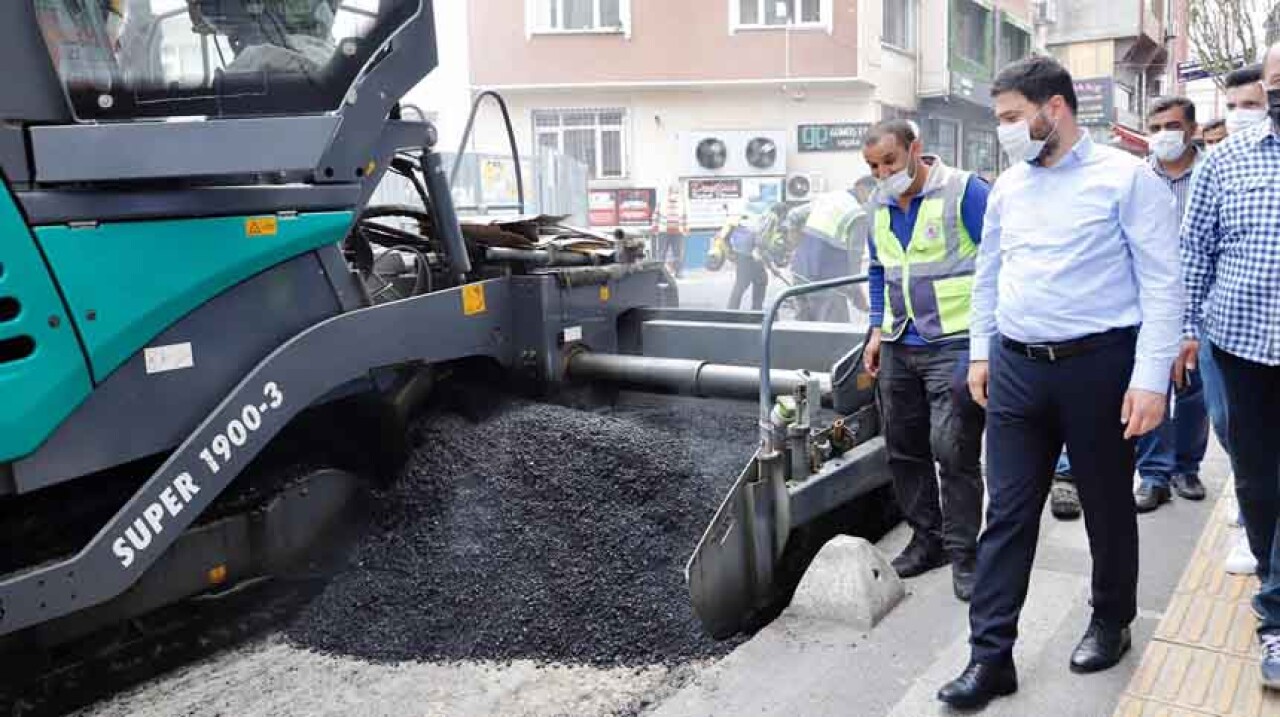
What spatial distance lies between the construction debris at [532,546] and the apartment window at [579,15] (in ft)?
62.8

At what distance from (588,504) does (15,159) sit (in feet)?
7.46

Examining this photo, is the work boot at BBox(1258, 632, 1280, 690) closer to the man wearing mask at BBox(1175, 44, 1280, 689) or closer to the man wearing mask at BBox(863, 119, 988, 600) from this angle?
the man wearing mask at BBox(1175, 44, 1280, 689)

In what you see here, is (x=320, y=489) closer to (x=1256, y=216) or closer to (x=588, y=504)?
(x=588, y=504)

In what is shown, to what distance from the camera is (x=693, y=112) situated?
76.0 ft

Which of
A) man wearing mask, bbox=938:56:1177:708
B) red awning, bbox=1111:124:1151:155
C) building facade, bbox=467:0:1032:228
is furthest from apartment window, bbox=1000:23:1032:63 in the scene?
man wearing mask, bbox=938:56:1177:708

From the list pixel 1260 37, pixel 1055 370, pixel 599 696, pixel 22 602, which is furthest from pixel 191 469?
pixel 1260 37

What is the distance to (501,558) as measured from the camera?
4.17 metres

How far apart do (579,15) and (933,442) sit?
67.3ft

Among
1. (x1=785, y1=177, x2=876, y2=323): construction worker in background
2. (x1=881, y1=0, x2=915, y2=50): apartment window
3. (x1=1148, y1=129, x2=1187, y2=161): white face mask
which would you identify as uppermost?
(x1=881, y1=0, x2=915, y2=50): apartment window

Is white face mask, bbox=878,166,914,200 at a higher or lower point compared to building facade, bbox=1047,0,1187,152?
lower

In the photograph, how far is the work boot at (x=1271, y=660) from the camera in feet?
9.55

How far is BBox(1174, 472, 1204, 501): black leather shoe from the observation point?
4.93 m

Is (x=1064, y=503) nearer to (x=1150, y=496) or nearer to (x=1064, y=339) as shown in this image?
(x=1150, y=496)

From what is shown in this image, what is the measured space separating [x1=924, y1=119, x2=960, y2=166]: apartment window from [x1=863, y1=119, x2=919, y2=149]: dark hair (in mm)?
22500
